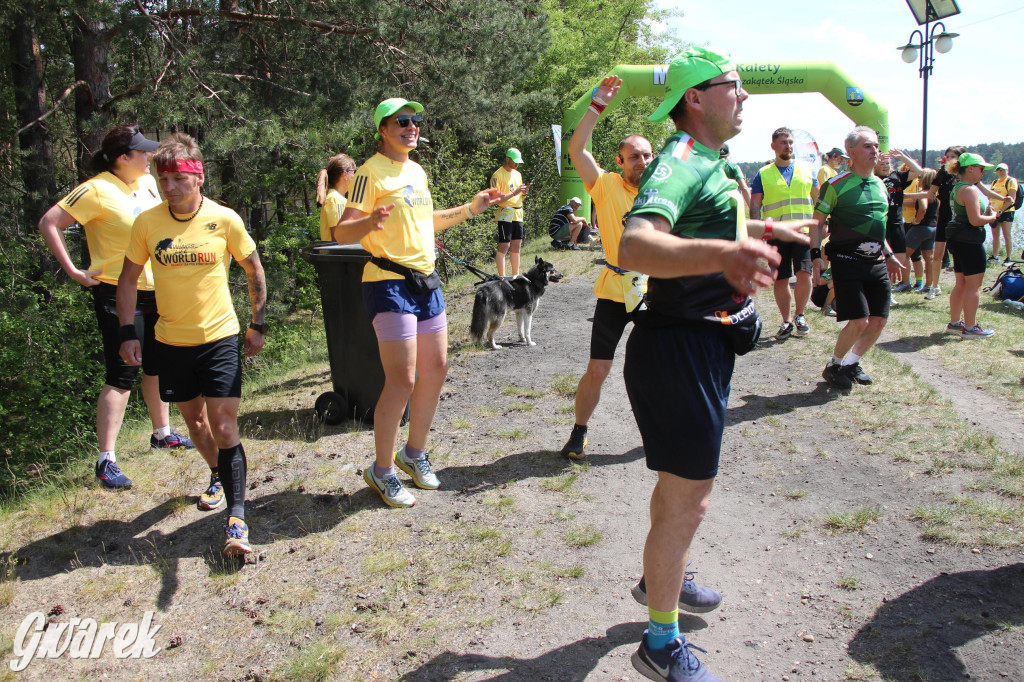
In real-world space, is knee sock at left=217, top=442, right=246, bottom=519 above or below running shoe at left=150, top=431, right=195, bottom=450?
above

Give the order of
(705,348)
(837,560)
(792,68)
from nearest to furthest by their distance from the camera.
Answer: (705,348) → (837,560) → (792,68)

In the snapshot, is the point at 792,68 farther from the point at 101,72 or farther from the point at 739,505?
the point at 739,505

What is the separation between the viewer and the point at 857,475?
4.36 metres

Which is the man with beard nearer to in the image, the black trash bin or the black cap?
the black trash bin

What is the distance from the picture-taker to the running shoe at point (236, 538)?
11.5 feet

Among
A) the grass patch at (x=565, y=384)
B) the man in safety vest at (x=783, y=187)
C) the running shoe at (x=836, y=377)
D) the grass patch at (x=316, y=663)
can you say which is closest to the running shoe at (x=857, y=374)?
the running shoe at (x=836, y=377)

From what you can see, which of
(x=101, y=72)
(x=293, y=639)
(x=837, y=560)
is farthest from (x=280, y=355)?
(x=837, y=560)

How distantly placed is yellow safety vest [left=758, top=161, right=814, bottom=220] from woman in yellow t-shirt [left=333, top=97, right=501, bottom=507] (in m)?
4.64

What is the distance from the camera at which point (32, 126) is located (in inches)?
341

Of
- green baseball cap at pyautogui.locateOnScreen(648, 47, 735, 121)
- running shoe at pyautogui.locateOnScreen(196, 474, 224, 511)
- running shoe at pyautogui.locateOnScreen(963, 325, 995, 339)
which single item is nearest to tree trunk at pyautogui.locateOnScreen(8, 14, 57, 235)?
running shoe at pyautogui.locateOnScreen(196, 474, 224, 511)

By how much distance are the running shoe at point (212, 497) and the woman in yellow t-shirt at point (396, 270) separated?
3.17 ft

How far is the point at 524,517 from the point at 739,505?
1.22 metres

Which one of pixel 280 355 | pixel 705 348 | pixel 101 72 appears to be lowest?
pixel 280 355

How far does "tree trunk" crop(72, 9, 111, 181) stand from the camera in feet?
27.2
